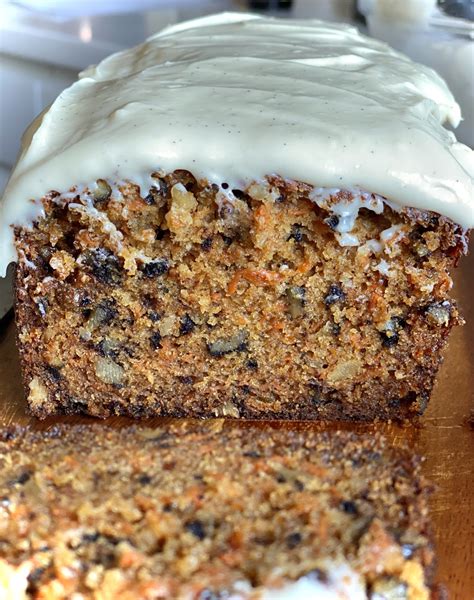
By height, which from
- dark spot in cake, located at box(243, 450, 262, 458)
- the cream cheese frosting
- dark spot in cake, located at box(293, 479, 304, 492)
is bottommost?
dark spot in cake, located at box(243, 450, 262, 458)

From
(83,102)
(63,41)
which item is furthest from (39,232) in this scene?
(63,41)

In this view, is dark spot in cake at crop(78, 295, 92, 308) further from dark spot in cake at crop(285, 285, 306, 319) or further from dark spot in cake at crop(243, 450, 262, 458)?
dark spot in cake at crop(243, 450, 262, 458)

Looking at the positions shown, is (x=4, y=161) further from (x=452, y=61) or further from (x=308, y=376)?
(x=308, y=376)

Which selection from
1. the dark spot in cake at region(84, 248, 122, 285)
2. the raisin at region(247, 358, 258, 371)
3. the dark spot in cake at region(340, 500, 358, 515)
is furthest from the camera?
the raisin at region(247, 358, 258, 371)

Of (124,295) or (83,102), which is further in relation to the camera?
(83,102)

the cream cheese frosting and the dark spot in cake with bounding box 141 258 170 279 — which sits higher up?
the cream cheese frosting

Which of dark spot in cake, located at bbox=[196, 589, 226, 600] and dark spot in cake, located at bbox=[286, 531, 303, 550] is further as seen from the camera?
dark spot in cake, located at bbox=[286, 531, 303, 550]

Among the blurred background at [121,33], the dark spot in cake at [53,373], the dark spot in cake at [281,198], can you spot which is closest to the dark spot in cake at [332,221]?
the dark spot in cake at [281,198]

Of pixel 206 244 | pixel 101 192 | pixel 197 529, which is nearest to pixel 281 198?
pixel 206 244

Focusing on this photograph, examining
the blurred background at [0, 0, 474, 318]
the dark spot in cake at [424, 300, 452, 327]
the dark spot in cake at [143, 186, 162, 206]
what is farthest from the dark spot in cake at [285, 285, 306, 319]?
the blurred background at [0, 0, 474, 318]
